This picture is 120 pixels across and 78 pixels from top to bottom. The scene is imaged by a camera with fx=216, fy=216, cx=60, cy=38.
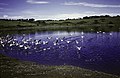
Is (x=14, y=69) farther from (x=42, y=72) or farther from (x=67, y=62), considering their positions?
(x=67, y=62)

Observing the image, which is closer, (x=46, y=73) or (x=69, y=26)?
(x=46, y=73)

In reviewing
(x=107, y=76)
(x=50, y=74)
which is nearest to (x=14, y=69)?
(x=50, y=74)

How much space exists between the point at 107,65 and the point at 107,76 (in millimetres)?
5528

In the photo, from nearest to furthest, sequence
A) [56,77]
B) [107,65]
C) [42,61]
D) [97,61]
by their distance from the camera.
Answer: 1. [56,77]
2. [107,65]
3. [97,61]
4. [42,61]

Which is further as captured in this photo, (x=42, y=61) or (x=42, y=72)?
(x=42, y=61)

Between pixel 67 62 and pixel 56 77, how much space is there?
8551 mm

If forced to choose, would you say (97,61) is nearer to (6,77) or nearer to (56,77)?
(56,77)

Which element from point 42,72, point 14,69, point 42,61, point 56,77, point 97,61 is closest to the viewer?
point 56,77

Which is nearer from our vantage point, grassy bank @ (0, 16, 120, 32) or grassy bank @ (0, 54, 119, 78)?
grassy bank @ (0, 54, 119, 78)

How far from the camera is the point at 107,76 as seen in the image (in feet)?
62.2

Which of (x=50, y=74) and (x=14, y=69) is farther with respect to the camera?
(x=14, y=69)

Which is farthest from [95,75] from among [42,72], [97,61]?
[97,61]

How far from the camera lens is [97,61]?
2661cm

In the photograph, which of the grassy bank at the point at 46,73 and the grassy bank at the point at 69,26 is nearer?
the grassy bank at the point at 46,73
